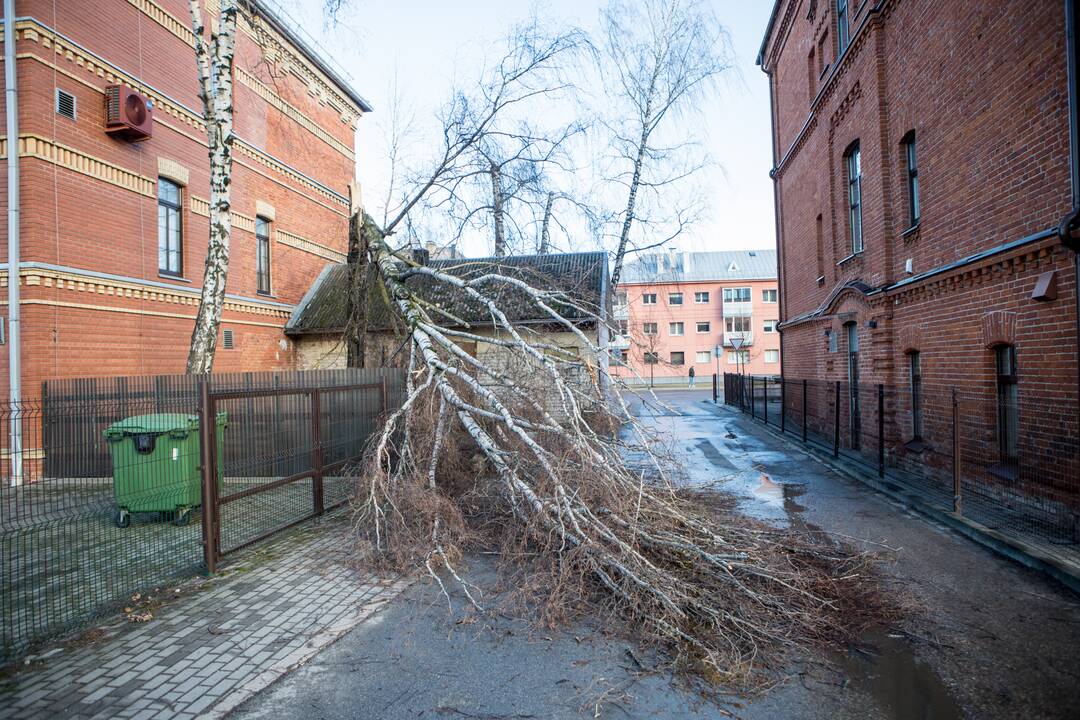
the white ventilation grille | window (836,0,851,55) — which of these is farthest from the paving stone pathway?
window (836,0,851,55)

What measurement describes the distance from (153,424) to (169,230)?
27.7ft

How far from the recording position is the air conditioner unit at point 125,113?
1125cm

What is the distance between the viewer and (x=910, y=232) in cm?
1006

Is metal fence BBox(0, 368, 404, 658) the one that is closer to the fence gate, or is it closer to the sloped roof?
the fence gate

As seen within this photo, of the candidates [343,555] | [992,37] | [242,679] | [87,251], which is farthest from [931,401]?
[87,251]

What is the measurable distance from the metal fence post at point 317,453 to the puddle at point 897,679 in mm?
5862

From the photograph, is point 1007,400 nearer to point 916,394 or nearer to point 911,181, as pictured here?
point 916,394

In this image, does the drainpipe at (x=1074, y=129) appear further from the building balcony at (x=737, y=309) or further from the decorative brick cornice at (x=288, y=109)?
the building balcony at (x=737, y=309)

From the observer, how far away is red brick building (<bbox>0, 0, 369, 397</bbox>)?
10.2 m

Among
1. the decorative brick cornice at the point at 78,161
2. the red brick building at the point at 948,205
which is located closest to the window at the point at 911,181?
the red brick building at the point at 948,205

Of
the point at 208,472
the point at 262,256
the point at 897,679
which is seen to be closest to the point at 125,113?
the point at 262,256

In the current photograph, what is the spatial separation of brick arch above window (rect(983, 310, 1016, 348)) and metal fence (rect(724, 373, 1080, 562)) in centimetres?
64

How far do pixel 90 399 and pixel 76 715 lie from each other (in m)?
3.12

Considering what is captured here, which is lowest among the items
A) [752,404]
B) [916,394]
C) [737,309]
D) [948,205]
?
[752,404]
